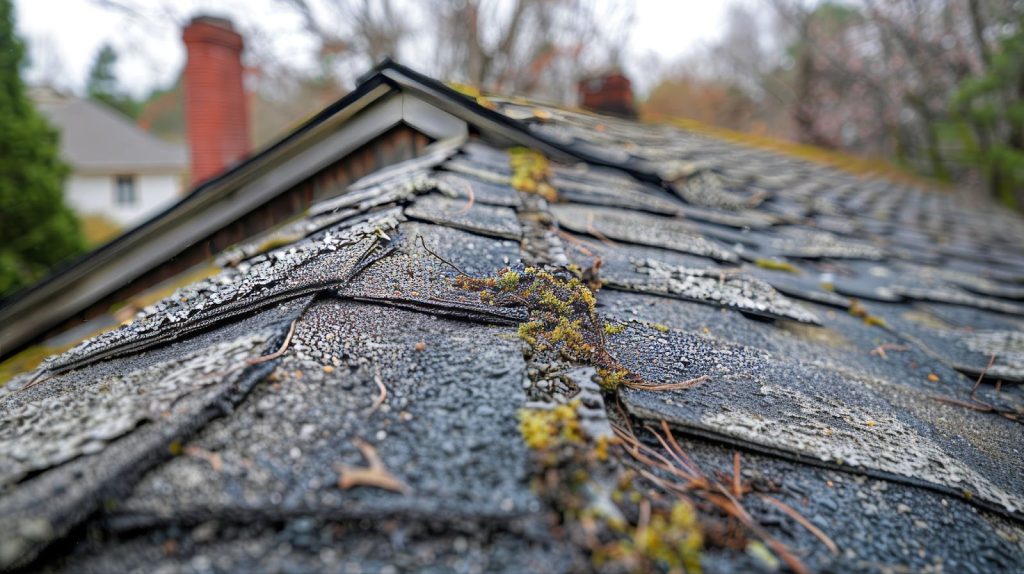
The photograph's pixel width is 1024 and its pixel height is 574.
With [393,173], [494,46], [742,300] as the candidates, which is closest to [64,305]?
[393,173]

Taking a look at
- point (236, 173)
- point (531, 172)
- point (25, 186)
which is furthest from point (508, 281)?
point (25, 186)

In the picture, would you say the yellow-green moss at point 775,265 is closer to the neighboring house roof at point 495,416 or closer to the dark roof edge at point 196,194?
the neighboring house roof at point 495,416

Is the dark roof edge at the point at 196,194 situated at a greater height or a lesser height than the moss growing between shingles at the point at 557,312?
greater

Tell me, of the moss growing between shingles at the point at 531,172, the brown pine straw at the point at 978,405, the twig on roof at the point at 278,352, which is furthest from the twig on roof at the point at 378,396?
the brown pine straw at the point at 978,405

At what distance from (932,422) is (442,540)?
113 centimetres

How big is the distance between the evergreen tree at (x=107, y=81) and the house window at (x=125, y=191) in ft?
52.3

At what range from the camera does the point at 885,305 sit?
204 cm

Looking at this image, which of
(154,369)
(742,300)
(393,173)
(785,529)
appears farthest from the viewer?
(393,173)

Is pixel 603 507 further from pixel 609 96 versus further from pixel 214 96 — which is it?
pixel 214 96

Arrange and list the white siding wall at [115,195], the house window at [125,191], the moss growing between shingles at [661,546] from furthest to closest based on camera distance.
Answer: the house window at [125,191]
the white siding wall at [115,195]
the moss growing between shingles at [661,546]

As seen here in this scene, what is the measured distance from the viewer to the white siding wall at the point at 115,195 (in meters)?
21.5

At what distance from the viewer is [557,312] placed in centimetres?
101

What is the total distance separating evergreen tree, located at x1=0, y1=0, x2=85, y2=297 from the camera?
8695 millimetres

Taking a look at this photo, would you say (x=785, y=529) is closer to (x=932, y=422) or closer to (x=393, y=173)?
(x=932, y=422)
